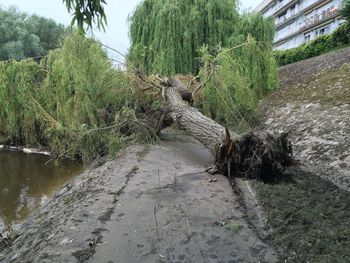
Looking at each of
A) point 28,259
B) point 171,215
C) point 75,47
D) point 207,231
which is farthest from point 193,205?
point 75,47

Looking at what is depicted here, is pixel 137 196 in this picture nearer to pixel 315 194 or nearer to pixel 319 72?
pixel 315 194

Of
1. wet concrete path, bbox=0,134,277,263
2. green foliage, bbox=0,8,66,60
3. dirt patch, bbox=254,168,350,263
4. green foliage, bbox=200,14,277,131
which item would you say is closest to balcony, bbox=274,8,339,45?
green foliage, bbox=0,8,66,60

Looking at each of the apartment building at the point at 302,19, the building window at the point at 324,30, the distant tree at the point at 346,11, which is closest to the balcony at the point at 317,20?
the apartment building at the point at 302,19

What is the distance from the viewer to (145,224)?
4.25 metres

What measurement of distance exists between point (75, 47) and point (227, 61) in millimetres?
3840

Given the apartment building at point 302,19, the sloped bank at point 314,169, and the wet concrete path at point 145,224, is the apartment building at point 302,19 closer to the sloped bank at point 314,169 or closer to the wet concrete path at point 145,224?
the sloped bank at point 314,169

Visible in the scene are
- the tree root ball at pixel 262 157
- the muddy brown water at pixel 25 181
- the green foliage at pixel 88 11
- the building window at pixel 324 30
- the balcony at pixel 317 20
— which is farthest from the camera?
the building window at pixel 324 30

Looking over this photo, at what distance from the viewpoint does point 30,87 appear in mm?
11445

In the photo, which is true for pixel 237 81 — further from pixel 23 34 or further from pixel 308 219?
pixel 23 34

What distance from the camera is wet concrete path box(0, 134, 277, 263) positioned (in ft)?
11.8

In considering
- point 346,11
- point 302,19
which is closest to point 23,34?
point 346,11

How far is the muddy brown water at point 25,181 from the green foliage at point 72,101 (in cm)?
61

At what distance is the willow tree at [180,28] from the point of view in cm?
1382

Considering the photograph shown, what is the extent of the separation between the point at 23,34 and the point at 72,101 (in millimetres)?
24813
